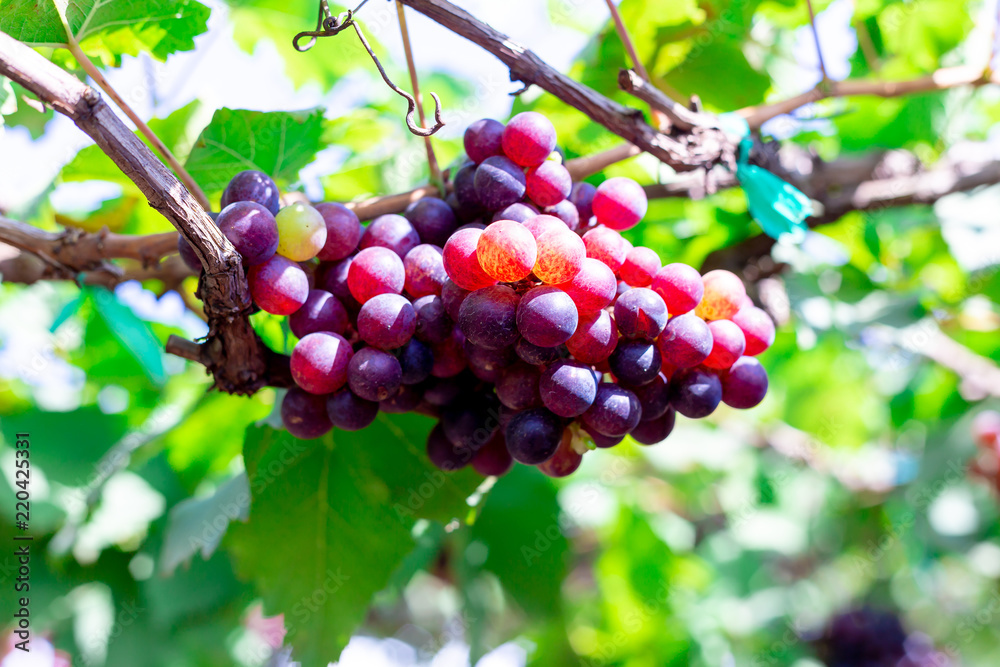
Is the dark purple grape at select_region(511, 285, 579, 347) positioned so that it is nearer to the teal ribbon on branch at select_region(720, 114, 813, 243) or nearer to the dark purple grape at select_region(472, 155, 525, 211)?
the dark purple grape at select_region(472, 155, 525, 211)

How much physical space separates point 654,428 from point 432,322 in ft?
0.87

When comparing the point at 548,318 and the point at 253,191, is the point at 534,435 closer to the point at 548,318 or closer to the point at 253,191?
the point at 548,318

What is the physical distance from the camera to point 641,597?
6.09 ft

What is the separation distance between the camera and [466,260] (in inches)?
24.1

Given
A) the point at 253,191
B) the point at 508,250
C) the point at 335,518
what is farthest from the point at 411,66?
the point at 335,518

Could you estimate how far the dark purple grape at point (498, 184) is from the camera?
2.31 ft

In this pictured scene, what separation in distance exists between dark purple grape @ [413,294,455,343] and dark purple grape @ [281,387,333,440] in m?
0.13

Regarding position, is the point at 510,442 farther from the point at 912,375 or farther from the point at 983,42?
the point at 912,375

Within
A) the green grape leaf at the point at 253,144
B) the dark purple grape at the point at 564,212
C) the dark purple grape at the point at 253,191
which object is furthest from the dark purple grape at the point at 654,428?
the green grape leaf at the point at 253,144

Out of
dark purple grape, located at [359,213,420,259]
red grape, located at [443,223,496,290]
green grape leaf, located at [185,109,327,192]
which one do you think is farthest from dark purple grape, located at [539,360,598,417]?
green grape leaf, located at [185,109,327,192]

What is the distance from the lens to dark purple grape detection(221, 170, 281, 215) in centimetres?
69

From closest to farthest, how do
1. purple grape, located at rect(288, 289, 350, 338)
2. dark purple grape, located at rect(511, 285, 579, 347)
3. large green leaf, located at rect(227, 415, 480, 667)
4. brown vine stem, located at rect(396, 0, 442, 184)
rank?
dark purple grape, located at rect(511, 285, 579, 347) → purple grape, located at rect(288, 289, 350, 338) → brown vine stem, located at rect(396, 0, 442, 184) → large green leaf, located at rect(227, 415, 480, 667)

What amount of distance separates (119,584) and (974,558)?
8.51ft

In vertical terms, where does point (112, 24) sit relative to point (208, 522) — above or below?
above
